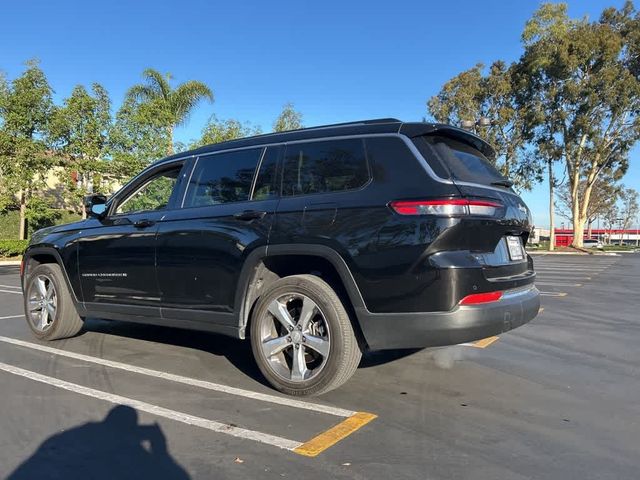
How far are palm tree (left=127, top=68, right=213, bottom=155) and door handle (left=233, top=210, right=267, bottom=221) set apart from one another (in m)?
22.0

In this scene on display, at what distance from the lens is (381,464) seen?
291cm

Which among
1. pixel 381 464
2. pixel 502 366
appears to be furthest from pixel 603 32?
pixel 381 464

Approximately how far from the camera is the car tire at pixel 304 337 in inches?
149

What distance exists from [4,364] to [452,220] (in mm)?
4367

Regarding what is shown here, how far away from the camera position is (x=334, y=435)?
3.30 meters

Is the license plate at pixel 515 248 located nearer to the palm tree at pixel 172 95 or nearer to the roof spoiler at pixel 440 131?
the roof spoiler at pixel 440 131

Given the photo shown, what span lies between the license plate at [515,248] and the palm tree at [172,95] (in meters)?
22.8

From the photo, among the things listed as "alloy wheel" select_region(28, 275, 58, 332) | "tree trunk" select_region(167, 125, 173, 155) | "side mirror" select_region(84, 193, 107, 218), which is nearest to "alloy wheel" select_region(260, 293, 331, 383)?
"side mirror" select_region(84, 193, 107, 218)

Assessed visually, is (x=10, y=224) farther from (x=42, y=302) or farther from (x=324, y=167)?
(x=324, y=167)

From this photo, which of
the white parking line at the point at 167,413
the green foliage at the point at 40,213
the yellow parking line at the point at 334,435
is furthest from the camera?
the green foliage at the point at 40,213

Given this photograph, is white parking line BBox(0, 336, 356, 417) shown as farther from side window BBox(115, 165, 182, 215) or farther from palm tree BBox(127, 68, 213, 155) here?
palm tree BBox(127, 68, 213, 155)

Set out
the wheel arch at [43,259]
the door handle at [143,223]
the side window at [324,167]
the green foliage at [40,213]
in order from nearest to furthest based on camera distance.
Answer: the side window at [324,167] → the door handle at [143,223] → the wheel arch at [43,259] → the green foliage at [40,213]

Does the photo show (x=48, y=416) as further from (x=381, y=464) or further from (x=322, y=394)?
(x=381, y=464)

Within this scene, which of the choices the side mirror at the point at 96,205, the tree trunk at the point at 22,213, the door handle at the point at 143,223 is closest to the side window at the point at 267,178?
the door handle at the point at 143,223
